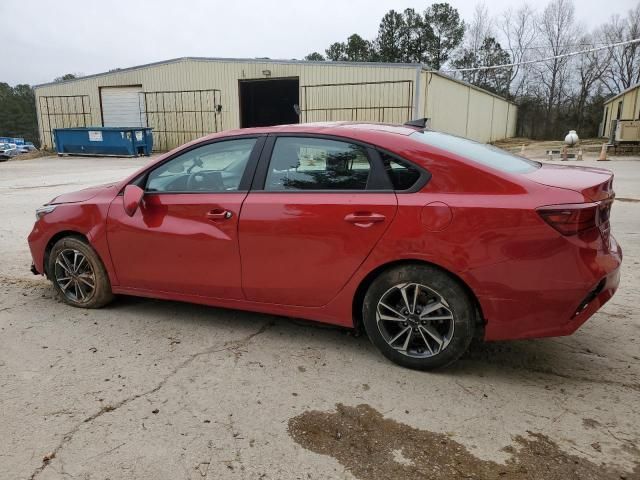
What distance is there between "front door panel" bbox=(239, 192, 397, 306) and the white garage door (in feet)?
85.1

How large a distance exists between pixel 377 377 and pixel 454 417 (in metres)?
0.57

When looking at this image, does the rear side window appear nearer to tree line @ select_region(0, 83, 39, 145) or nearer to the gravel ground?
the gravel ground

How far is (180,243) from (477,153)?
2181 millimetres

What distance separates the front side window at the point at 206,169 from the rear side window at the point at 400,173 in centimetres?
103

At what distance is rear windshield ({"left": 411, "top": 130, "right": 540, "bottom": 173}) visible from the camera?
10.3 ft

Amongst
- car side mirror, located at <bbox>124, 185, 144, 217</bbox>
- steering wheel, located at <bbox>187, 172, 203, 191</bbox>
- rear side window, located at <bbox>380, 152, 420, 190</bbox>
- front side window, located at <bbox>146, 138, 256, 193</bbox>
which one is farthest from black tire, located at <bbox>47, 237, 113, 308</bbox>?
rear side window, located at <bbox>380, 152, 420, 190</bbox>

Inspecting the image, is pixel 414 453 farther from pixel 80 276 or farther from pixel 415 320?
pixel 80 276

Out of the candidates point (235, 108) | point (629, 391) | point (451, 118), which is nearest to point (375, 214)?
point (629, 391)

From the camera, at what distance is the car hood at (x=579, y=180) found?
284 cm

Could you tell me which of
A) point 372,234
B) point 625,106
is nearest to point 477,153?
point 372,234

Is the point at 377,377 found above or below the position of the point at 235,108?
below

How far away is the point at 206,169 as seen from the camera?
3.85 metres

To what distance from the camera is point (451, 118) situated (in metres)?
27.3

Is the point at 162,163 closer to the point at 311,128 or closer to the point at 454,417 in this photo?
the point at 311,128
